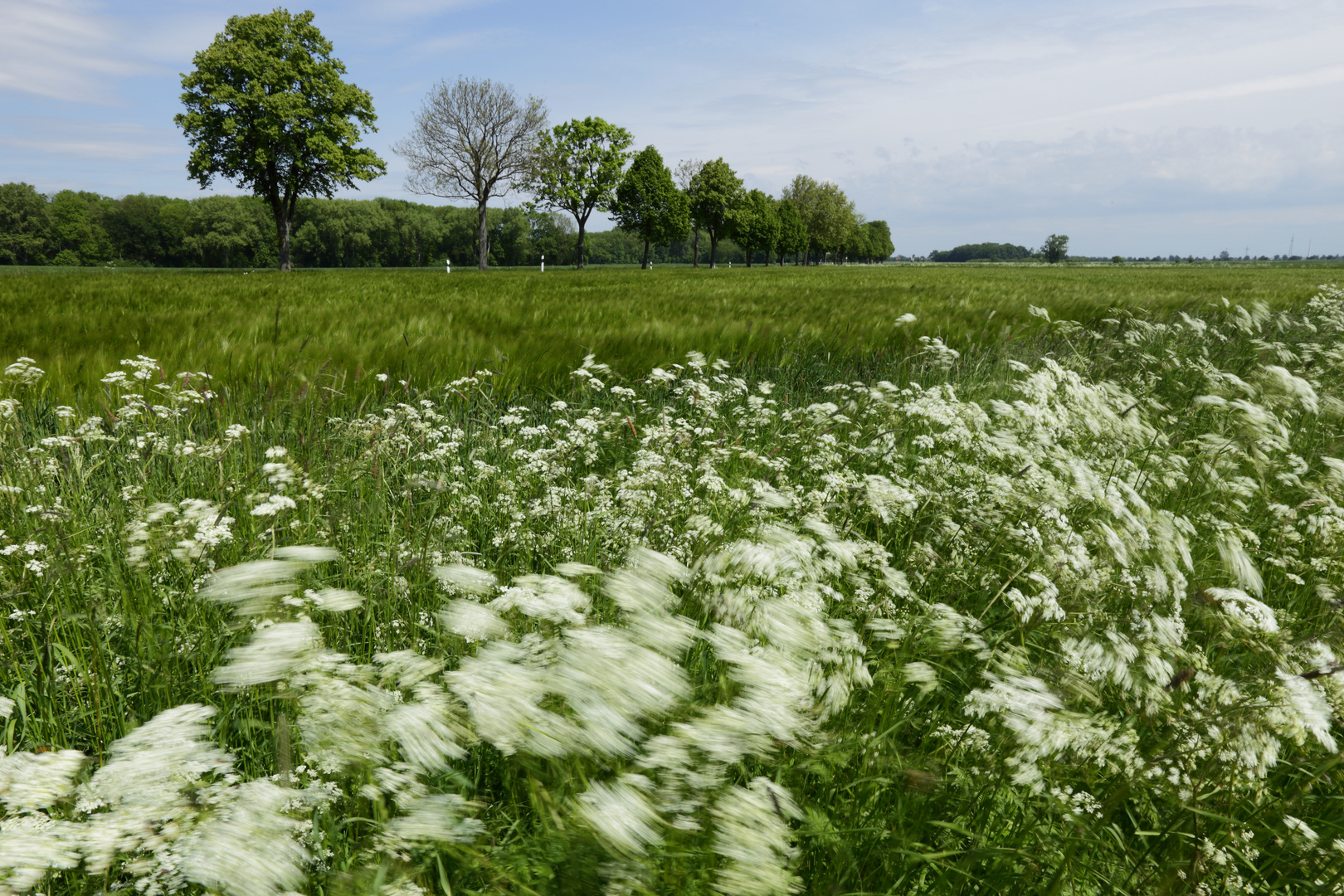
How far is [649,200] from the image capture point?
55125 millimetres

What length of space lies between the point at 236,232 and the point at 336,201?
16.8 m

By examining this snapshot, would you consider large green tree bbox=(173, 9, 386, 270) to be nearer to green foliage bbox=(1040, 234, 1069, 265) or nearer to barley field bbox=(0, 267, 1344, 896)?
barley field bbox=(0, 267, 1344, 896)

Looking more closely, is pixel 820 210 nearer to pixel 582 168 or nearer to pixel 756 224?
pixel 756 224

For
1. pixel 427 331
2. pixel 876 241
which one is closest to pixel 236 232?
pixel 427 331

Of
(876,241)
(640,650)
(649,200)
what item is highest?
(876,241)

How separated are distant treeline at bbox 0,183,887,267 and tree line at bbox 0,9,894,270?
0.28 meters

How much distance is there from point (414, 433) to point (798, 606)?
3.13 m

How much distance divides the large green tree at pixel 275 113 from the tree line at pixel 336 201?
85 millimetres

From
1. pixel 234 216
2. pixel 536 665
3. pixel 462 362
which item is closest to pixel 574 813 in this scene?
pixel 536 665

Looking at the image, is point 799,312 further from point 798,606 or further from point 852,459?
point 798,606

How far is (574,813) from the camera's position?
1037 mm

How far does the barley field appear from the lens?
1.06 meters

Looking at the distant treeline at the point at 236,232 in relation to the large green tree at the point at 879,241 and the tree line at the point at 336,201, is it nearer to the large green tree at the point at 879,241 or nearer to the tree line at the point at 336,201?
the tree line at the point at 336,201

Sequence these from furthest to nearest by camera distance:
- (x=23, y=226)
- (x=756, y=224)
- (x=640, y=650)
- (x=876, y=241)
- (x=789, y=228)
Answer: (x=876, y=241) < (x=23, y=226) < (x=789, y=228) < (x=756, y=224) < (x=640, y=650)
